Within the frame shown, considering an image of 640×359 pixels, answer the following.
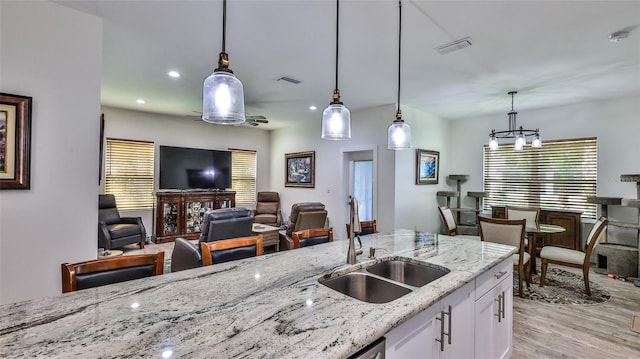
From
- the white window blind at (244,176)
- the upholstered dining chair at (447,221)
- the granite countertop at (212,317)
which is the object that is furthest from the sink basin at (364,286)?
the white window blind at (244,176)

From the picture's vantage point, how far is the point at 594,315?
3.03m

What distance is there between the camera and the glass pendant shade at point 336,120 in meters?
2.05

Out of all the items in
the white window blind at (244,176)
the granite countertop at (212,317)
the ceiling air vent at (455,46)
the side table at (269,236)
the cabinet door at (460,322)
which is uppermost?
the ceiling air vent at (455,46)

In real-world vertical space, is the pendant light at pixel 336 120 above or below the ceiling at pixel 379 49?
below

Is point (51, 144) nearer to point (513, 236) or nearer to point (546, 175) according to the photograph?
point (513, 236)

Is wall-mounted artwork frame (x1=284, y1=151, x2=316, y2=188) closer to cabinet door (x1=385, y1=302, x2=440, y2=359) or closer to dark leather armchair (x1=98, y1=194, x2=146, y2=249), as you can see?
dark leather armchair (x1=98, y1=194, x2=146, y2=249)

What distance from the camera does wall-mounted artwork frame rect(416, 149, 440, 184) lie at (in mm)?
5625

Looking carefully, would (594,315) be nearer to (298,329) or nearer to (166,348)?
(298,329)

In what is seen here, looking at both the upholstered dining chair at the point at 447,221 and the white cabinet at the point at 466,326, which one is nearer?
the white cabinet at the point at 466,326

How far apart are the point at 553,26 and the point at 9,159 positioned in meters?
4.47

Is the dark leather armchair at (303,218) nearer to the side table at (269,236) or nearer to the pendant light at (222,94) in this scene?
the side table at (269,236)

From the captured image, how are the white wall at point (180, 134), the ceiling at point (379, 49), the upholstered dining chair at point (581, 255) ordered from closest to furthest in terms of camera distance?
the ceiling at point (379, 49) < the upholstered dining chair at point (581, 255) < the white wall at point (180, 134)

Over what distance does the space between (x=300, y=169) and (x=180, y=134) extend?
2842mm

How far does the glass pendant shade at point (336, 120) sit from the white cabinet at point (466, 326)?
4.02ft
